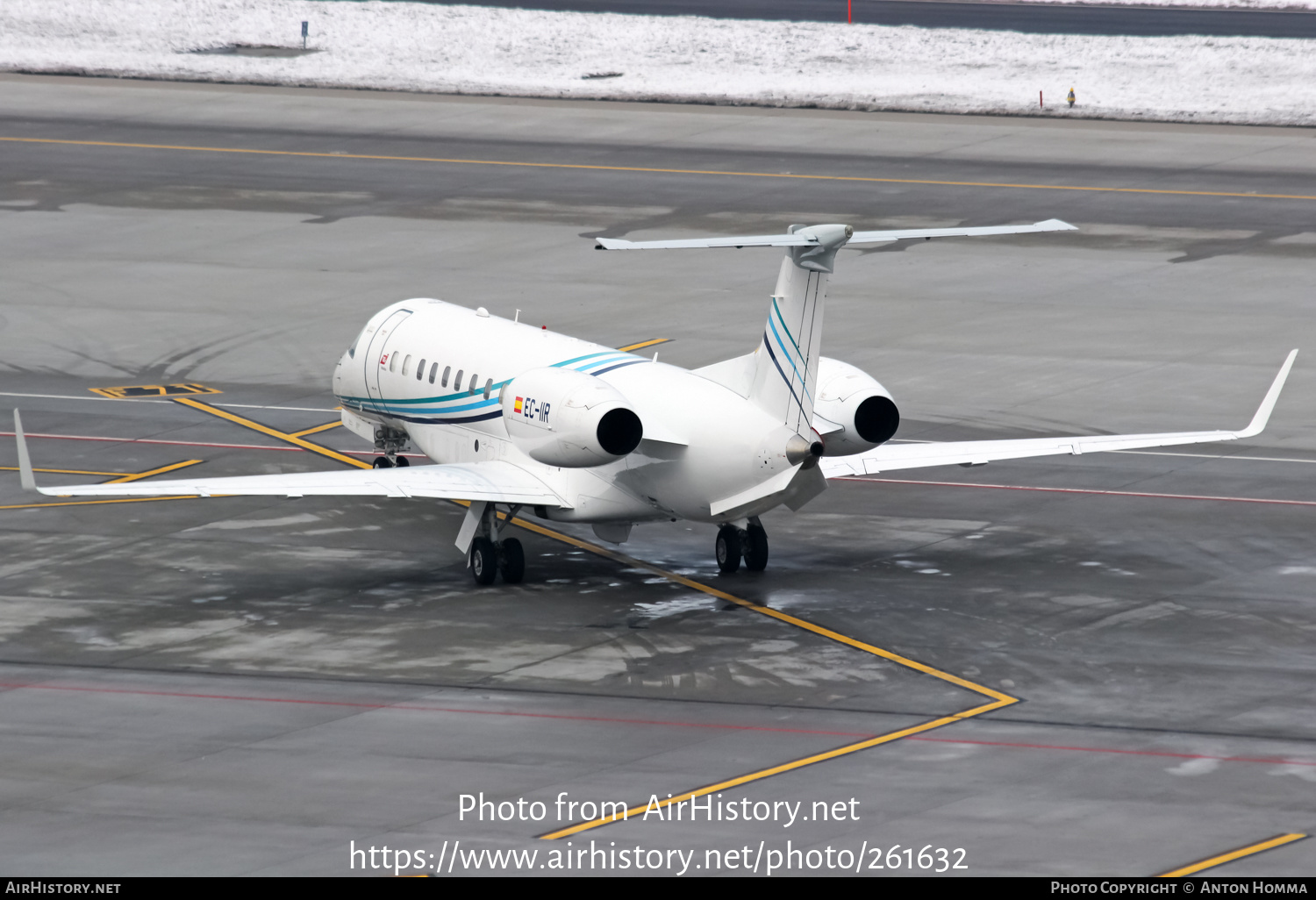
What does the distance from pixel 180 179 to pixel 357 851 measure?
169 ft

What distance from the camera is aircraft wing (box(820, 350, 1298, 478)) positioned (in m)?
35.6

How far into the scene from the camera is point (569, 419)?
1291 inches

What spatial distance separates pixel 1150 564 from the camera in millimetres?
35906

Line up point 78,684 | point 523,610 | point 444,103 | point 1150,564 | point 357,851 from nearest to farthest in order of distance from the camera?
1. point 357,851
2. point 78,684
3. point 523,610
4. point 1150,564
5. point 444,103

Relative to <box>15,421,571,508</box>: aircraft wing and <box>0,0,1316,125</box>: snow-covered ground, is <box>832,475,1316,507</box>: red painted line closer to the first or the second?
<box>15,421,571,508</box>: aircraft wing

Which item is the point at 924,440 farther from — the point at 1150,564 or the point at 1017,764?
the point at 1017,764

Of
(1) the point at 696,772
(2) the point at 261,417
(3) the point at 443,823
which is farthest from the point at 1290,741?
(2) the point at 261,417

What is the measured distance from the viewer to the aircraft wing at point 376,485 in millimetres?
31547

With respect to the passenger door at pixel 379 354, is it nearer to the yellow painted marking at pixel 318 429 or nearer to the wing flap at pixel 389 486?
the wing flap at pixel 389 486

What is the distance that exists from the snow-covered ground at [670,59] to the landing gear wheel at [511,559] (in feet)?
169

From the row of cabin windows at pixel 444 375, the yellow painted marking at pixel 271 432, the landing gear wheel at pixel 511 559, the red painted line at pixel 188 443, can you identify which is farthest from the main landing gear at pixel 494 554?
the red painted line at pixel 188 443

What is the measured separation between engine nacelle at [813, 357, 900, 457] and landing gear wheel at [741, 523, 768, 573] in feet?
8.71

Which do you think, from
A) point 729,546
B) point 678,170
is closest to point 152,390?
point 729,546

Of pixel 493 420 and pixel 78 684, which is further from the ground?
pixel 493 420
